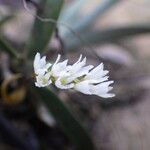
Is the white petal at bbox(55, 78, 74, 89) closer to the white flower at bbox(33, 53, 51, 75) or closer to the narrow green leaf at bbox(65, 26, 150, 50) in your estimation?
the white flower at bbox(33, 53, 51, 75)

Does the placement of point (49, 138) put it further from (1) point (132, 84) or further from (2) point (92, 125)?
(1) point (132, 84)

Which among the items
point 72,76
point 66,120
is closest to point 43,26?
point 66,120

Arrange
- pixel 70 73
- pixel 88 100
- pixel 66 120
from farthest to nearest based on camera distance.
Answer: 1. pixel 88 100
2. pixel 66 120
3. pixel 70 73

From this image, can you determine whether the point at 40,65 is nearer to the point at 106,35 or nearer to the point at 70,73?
the point at 70,73

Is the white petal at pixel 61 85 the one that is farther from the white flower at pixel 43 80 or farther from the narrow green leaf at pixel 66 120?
the narrow green leaf at pixel 66 120

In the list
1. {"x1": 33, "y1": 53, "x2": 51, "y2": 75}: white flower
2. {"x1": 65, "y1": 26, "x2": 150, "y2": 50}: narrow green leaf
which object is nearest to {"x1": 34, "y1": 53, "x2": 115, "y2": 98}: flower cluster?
{"x1": 33, "y1": 53, "x2": 51, "y2": 75}: white flower

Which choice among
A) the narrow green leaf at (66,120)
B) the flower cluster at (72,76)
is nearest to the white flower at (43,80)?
the flower cluster at (72,76)

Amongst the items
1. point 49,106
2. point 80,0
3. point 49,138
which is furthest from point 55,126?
point 80,0
